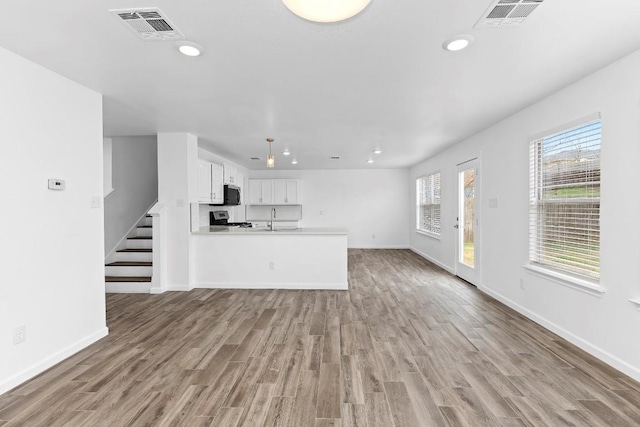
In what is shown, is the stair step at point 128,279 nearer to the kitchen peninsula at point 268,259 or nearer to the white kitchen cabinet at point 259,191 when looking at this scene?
the kitchen peninsula at point 268,259

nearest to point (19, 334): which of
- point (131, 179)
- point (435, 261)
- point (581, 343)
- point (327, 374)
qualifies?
point (327, 374)

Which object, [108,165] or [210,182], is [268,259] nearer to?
[210,182]

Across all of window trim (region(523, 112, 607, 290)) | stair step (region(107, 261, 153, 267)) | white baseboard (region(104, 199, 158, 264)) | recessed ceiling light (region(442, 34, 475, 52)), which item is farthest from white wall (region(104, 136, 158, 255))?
window trim (region(523, 112, 607, 290))

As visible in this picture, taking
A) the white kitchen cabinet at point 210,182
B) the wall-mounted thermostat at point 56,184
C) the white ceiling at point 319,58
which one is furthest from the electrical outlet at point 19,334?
the white kitchen cabinet at point 210,182

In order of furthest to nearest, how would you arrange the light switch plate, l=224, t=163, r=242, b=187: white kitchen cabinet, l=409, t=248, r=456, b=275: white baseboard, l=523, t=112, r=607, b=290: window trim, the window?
the window → l=224, t=163, r=242, b=187: white kitchen cabinet → l=409, t=248, r=456, b=275: white baseboard → l=523, t=112, r=607, b=290: window trim → the light switch plate

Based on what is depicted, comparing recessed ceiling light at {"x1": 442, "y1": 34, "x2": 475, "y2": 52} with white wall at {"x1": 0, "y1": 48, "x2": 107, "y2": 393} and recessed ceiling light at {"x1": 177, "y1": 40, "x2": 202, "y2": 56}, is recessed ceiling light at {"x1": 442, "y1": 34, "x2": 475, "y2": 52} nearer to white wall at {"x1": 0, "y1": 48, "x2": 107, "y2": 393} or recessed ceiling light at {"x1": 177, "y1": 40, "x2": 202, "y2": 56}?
recessed ceiling light at {"x1": 177, "y1": 40, "x2": 202, "y2": 56}

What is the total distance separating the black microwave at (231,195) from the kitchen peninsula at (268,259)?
1.50m

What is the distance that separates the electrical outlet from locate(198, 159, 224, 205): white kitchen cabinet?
10.2 feet

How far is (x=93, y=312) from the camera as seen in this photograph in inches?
122

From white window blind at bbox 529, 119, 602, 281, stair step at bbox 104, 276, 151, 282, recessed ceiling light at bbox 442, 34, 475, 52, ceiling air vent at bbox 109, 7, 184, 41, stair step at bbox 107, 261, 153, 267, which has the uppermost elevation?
ceiling air vent at bbox 109, 7, 184, 41

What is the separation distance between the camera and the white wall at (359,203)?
9.42 m

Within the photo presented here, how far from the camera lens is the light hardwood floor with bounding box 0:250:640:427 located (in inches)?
77.3

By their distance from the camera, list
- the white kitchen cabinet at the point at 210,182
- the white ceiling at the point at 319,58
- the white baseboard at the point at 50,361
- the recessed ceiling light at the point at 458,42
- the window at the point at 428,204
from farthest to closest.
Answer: the window at the point at 428,204 < the white kitchen cabinet at the point at 210,182 < the white baseboard at the point at 50,361 < the recessed ceiling light at the point at 458,42 < the white ceiling at the point at 319,58

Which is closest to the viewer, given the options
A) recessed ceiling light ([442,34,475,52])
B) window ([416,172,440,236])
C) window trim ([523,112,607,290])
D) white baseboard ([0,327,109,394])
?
recessed ceiling light ([442,34,475,52])
